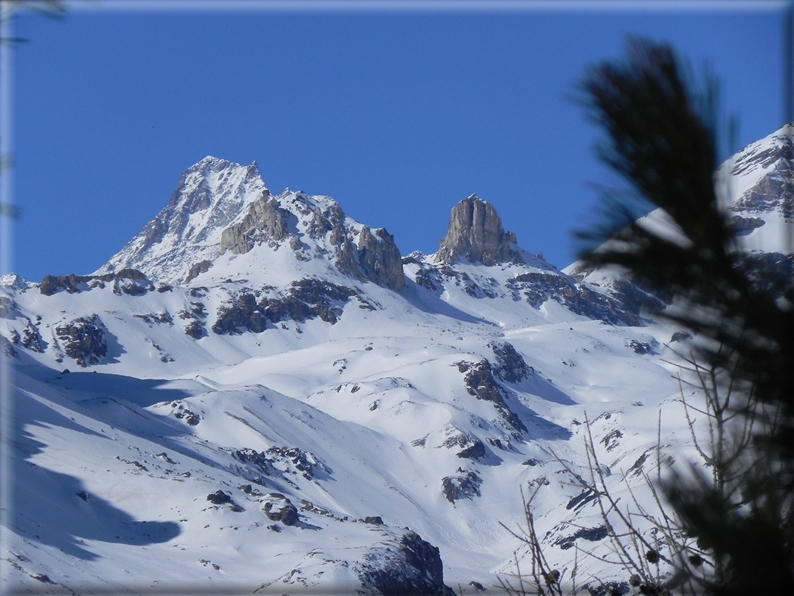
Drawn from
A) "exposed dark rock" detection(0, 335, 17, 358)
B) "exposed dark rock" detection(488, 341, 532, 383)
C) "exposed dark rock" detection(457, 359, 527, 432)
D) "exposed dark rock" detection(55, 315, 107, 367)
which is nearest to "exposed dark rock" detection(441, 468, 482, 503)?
"exposed dark rock" detection(457, 359, 527, 432)

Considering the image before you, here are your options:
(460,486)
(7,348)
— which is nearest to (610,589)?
(460,486)

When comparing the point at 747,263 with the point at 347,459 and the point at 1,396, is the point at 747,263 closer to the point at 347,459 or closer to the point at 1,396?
the point at 1,396

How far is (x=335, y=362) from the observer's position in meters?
173

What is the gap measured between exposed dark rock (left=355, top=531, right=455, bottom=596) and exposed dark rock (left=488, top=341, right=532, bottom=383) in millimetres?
93387

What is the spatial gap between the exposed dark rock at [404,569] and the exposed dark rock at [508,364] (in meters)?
93.4

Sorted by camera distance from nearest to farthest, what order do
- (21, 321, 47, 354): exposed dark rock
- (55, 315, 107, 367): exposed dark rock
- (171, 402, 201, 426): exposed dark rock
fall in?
(171, 402, 201, 426): exposed dark rock → (21, 321, 47, 354): exposed dark rock → (55, 315, 107, 367): exposed dark rock

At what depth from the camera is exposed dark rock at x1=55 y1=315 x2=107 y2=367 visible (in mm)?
181625

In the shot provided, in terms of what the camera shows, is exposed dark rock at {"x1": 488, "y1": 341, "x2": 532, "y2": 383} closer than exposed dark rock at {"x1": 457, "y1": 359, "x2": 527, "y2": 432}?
No

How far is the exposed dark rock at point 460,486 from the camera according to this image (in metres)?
126

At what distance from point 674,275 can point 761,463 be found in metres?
0.56

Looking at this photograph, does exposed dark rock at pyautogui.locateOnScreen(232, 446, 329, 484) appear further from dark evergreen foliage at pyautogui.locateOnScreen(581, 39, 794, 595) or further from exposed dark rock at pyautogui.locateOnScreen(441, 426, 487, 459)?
dark evergreen foliage at pyautogui.locateOnScreen(581, 39, 794, 595)

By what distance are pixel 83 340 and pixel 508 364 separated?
248ft

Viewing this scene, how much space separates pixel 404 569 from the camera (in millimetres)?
67125

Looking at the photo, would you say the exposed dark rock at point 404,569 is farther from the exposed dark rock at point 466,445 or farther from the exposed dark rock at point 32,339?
the exposed dark rock at point 32,339
